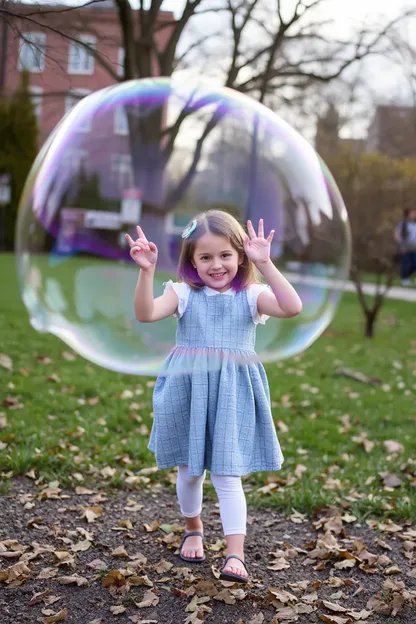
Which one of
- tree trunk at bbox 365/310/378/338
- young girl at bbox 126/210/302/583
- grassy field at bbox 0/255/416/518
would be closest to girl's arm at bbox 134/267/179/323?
young girl at bbox 126/210/302/583

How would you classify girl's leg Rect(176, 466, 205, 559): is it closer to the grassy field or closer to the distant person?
the grassy field

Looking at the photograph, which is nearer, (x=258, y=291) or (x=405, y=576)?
(x=258, y=291)

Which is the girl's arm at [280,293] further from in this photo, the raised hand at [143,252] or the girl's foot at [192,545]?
the girl's foot at [192,545]

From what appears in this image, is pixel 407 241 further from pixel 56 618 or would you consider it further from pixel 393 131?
pixel 56 618

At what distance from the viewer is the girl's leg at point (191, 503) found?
3.23m

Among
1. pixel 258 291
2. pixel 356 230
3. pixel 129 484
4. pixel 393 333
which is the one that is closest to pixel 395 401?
pixel 129 484

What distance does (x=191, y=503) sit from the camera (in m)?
3.32

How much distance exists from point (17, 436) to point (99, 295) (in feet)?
6.19

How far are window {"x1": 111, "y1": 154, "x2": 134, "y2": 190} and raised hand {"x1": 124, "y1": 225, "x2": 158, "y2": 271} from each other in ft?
1.34

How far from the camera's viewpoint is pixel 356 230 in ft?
→ 44.3

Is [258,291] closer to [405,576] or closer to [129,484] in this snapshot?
[405,576]

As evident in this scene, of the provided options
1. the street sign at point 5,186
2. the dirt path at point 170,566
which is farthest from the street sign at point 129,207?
the street sign at point 5,186

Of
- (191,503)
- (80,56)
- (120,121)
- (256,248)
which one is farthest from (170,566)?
(80,56)

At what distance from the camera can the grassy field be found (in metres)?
4.37
